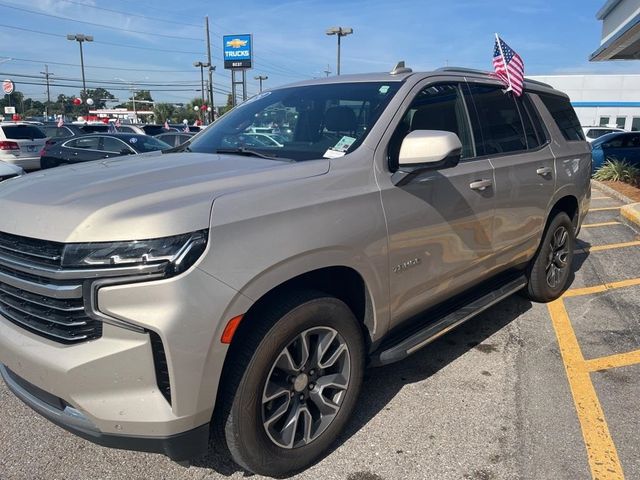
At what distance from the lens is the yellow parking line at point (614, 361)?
3903mm

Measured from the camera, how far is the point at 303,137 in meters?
3.29

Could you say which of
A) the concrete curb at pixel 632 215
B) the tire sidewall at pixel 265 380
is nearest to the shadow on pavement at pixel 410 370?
the tire sidewall at pixel 265 380

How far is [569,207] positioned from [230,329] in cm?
420

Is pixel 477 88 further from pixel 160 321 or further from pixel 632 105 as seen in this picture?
pixel 632 105

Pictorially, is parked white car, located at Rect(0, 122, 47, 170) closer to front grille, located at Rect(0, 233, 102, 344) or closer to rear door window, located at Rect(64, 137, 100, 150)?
rear door window, located at Rect(64, 137, 100, 150)

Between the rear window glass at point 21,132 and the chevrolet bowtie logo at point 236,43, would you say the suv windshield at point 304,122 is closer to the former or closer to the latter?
the rear window glass at point 21,132

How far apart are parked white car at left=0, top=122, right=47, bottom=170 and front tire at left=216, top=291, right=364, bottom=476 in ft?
51.1

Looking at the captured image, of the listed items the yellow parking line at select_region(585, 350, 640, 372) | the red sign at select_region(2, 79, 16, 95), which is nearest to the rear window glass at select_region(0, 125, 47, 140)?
the yellow parking line at select_region(585, 350, 640, 372)

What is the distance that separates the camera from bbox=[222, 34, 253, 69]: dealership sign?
4988 centimetres

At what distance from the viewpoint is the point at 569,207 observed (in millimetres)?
5230

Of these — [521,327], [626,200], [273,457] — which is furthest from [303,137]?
[626,200]

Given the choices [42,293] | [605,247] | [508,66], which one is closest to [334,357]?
[42,293]

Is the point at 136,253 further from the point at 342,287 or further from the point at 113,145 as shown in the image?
the point at 113,145

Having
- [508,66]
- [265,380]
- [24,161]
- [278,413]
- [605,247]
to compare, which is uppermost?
[508,66]
